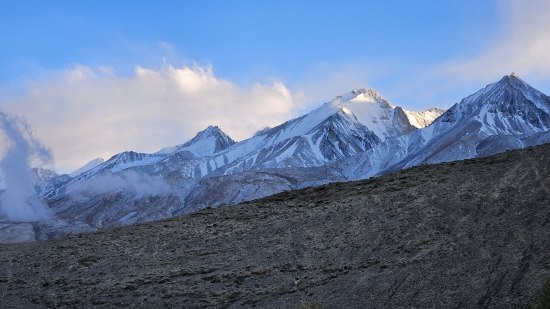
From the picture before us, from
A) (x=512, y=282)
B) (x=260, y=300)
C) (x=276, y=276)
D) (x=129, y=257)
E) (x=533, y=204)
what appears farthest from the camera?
(x=129, y=257)

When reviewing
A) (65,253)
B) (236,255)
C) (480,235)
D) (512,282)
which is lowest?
(512,282)

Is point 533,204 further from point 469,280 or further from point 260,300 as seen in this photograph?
point 260,300

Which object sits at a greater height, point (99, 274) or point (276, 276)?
point (99, 274)

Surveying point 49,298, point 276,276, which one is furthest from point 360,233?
point 49,298

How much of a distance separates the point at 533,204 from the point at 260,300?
15.4 metres

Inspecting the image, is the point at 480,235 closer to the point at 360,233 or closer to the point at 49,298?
the point at 360,233

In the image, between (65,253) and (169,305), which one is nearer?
(169,305)

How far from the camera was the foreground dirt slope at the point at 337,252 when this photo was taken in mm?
27500

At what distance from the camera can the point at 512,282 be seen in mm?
26016

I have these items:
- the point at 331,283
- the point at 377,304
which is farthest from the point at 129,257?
the point at 377,304

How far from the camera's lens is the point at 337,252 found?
33.1 metres

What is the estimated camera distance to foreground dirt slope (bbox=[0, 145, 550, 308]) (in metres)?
27.5

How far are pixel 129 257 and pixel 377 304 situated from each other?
611 inches

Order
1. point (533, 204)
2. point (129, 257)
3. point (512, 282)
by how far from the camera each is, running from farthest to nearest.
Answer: point (129, 257), point (533, 204), point (512, 282)
